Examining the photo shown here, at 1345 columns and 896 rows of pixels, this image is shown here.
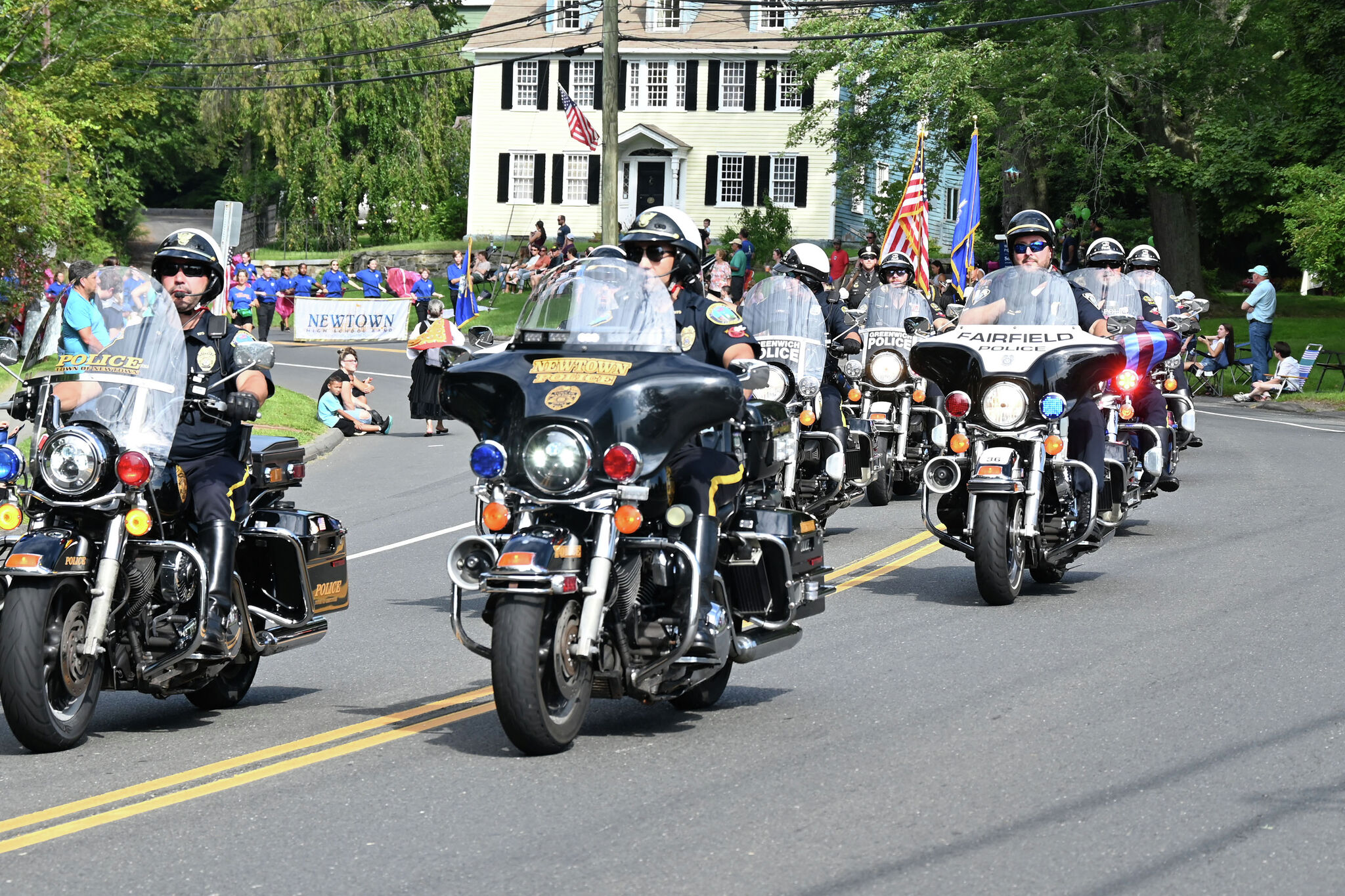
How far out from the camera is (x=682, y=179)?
63312mm

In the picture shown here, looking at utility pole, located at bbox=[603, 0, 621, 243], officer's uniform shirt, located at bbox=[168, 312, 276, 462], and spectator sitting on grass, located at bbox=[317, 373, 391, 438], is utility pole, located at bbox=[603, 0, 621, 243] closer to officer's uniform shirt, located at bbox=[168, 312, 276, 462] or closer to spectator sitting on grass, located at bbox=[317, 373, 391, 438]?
spectator sitting on grass, located at bbox=[317, 373, 391, 438]

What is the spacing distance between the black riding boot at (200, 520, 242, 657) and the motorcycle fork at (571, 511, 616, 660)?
1583 millimetres

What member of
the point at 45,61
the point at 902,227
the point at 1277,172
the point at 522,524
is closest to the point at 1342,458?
the point at 902,227

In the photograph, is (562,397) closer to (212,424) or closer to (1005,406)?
(212,424)

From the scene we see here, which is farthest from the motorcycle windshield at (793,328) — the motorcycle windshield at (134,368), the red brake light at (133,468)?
the red brake light at (133,468)

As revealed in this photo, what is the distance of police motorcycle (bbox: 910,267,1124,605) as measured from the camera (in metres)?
10.6

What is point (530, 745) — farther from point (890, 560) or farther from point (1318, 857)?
point (890, 560)

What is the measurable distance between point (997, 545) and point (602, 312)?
3994mm

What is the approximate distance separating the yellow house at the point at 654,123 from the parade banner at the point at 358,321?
20.3 meters

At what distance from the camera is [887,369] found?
15.5 m

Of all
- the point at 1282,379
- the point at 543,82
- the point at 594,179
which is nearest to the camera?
the point at 1282,379

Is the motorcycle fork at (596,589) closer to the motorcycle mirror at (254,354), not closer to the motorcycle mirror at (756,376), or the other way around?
the motorcycle mirror at (756,376)

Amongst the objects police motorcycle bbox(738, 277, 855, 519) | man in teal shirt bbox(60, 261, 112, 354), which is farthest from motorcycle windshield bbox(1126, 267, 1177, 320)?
man in teal shirt bbox(60, 261, 112, 354)

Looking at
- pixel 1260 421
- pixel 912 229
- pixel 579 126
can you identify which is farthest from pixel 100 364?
pixel 579 126
